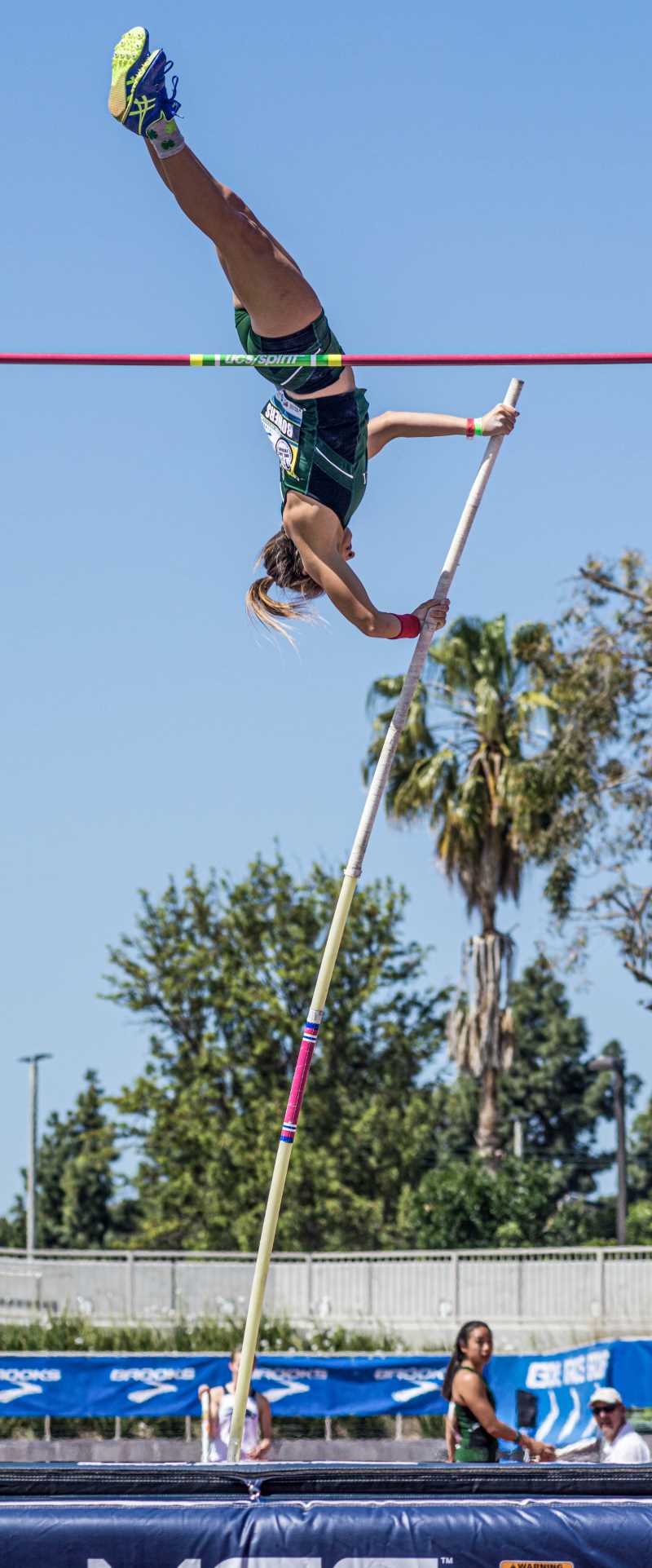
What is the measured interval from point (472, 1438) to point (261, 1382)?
31.4 feet

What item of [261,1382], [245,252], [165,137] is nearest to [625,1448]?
[245,252]

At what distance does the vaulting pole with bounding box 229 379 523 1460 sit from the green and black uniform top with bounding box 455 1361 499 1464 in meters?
1.76

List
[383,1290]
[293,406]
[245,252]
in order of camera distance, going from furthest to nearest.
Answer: [383,1290] → [293,406] → [245,252]

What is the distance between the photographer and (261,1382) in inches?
683

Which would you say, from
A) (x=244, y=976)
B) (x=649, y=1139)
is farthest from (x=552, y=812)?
(x=649, y=1139)

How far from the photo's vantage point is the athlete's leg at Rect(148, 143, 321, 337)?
5.79m

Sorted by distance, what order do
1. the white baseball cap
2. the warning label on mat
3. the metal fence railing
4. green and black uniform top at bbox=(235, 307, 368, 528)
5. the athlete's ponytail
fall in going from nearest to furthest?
the warning label on mat < green and black uniform top at bbox=(235, 307, 368, 528) < the athlete's ponytail < the white baseball cap < the metal fence railing

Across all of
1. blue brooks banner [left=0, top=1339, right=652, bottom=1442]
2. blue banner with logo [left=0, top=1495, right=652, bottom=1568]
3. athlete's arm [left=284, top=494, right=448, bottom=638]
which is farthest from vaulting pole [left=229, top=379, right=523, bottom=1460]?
blue brooks banner [left=0, top=1339, right=652, bottom=1442]

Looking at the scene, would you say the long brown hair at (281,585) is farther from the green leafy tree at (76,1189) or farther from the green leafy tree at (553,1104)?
the green leafy tree at (76,1189)

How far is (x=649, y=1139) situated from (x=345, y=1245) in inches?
810

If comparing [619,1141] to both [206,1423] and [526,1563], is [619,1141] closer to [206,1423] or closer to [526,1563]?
[206,1423]

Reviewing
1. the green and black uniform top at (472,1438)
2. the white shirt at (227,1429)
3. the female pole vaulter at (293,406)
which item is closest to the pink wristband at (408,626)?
the female pole vaulter at (293,406)

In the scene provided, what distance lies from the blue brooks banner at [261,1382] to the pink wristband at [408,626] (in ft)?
35.4

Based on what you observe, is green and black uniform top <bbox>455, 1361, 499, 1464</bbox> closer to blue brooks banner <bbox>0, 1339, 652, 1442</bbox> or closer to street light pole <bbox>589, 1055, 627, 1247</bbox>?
blue brooks banner <bbox>0, 1339, 652, 1442</bbox>
